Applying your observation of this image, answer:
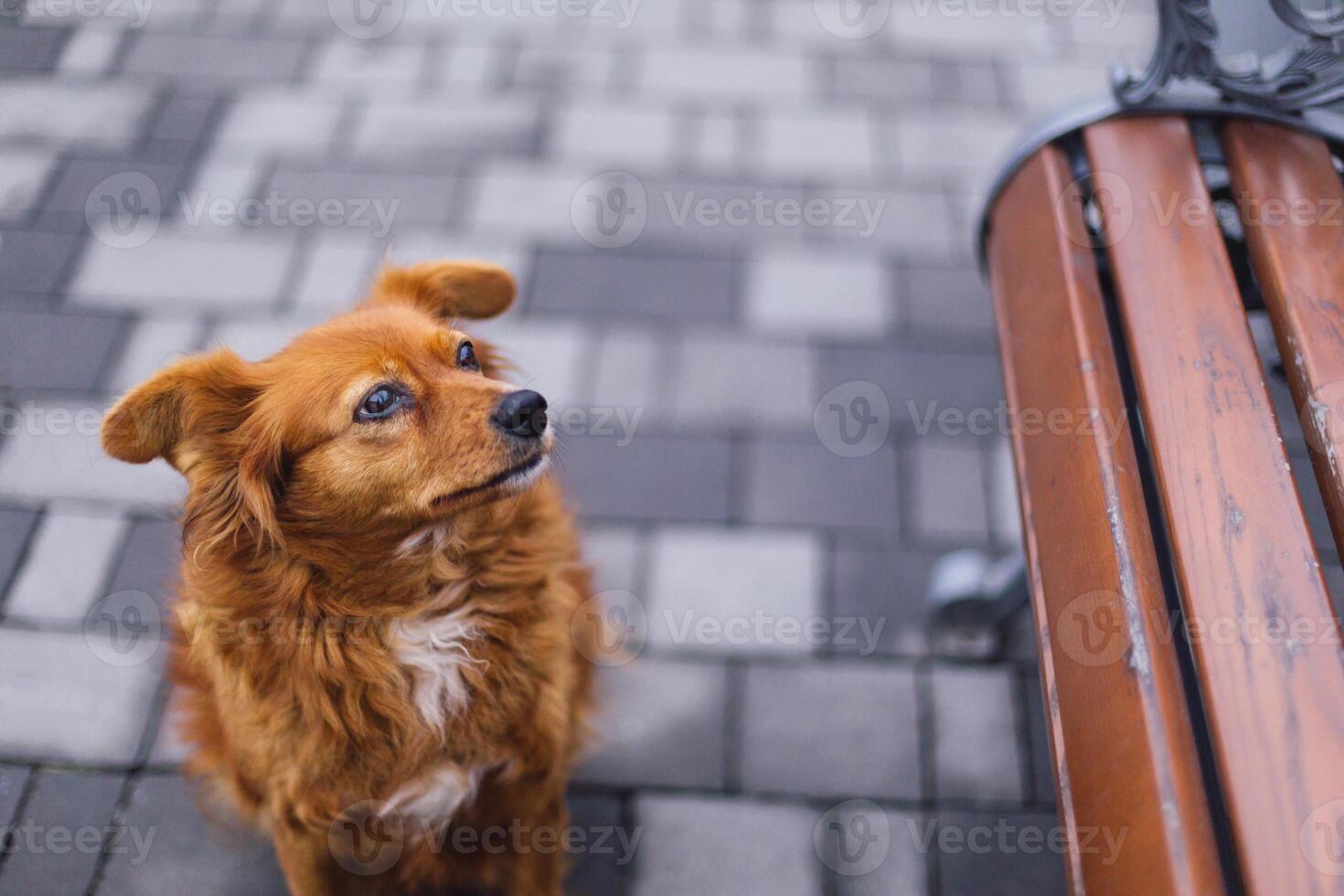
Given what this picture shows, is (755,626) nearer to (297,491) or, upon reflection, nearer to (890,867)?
(890,867)

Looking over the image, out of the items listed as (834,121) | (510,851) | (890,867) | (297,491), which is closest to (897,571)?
(890,867)

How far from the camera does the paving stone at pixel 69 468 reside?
2869mm

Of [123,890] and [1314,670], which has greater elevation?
[1314,670]

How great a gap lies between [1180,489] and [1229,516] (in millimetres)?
76

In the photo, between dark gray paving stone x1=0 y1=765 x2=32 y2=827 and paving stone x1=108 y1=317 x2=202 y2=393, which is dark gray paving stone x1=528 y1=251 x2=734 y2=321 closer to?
paving stone x1=108 y1=317 x2=202 y2=393

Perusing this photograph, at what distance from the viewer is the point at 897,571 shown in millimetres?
2816

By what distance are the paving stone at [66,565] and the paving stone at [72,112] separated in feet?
5.53

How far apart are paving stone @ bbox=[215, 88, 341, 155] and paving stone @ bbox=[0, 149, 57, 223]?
616 millimetres

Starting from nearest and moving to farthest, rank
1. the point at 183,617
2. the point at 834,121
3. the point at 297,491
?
the point at 297,491 → the point at 183,617 → the point at 834,121

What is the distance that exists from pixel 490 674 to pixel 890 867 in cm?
112

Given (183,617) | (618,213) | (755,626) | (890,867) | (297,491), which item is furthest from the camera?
(618,213)
